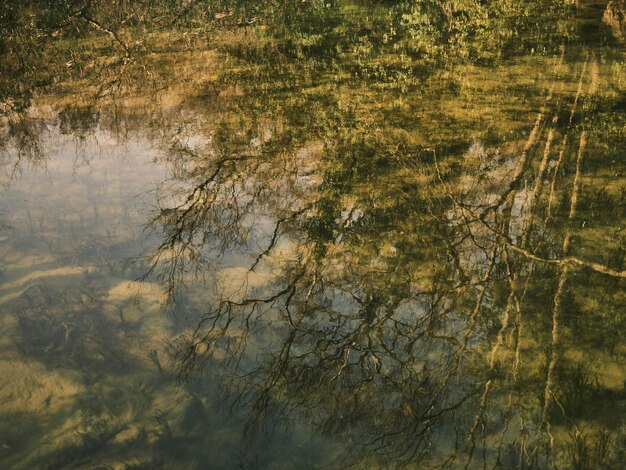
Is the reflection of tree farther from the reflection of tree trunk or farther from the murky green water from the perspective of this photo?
the reflection of tree trunk

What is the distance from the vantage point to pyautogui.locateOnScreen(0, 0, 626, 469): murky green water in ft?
12.5

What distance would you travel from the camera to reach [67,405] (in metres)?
3.95

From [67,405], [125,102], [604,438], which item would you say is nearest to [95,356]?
[67,405]

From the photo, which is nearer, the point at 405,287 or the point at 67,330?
the point at 67,330

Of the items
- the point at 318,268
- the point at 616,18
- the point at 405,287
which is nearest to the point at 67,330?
the point at 318,268

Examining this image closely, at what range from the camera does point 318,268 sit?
5527mm

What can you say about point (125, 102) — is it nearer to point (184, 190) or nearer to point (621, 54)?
point (184, 190)

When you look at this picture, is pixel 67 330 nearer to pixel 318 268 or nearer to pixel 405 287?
pixel 318 268

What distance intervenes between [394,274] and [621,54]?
879 centimetres

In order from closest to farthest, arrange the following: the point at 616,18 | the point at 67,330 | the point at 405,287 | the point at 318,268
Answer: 1. the point at 67,330
2. the point at 405,287
3. the point at 318,268
4. the point at 616,18

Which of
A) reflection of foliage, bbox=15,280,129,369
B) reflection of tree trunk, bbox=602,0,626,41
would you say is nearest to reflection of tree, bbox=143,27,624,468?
reflection of foliage, bbox=15,280,129,369

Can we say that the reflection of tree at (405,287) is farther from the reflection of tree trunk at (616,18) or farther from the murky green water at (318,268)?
the reflection of tree trunk at (616,18)

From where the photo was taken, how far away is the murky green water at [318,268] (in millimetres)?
3803

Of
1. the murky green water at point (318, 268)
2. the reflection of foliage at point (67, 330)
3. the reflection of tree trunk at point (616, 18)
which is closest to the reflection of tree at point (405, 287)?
the murky green water at point (318, 268)
